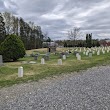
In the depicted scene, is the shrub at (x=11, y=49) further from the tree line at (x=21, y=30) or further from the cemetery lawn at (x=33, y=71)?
the tree line at (x=21, y=30)

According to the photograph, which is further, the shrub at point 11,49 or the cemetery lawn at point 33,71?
the shrub at point 11,49

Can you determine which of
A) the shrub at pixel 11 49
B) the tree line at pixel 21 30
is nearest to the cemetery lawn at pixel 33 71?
the shrub at pixel 11 49

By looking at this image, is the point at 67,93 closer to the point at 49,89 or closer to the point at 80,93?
the point at 80,93

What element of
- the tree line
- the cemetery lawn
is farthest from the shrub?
the tree line

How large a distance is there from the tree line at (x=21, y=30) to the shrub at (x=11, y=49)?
105 ft

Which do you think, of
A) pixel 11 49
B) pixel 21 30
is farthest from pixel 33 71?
pixel 21 30

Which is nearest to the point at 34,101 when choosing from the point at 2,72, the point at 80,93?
the point at 80,93

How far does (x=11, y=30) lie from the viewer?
61500mm

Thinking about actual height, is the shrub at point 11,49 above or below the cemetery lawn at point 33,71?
above

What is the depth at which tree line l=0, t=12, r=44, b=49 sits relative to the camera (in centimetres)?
5831

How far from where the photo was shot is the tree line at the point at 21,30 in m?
58.3

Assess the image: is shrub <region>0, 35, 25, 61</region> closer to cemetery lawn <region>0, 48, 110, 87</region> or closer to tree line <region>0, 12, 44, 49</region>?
cemetery lawn <region>0, 48, 110, 87</region>

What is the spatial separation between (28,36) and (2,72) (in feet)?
183

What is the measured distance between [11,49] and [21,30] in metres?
45.1
